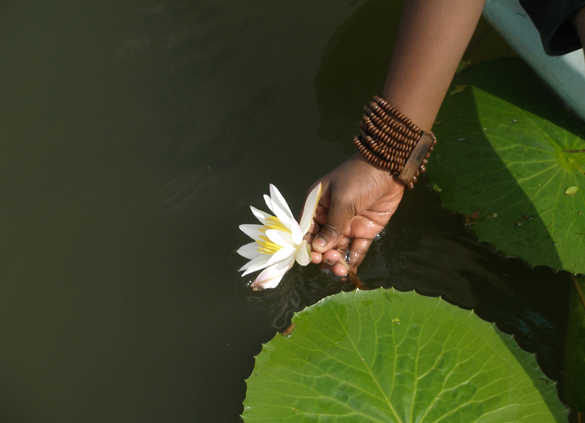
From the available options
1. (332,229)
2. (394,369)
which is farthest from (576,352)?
(332,229)

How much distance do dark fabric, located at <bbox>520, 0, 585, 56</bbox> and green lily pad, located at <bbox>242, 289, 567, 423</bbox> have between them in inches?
41.1

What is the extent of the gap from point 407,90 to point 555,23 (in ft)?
1.75

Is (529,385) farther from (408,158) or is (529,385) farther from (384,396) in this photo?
(408,158)

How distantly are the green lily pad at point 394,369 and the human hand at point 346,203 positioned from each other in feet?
0.75

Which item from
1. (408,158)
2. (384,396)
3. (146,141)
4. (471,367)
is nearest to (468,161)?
(408,158)

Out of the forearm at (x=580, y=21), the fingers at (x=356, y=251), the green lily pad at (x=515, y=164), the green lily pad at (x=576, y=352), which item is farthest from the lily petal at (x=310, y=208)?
the green lily pad at (x=576, y=352)

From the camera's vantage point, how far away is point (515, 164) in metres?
1.92

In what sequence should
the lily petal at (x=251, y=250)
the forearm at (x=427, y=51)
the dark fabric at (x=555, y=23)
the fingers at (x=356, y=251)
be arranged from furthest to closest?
the fingers at (x=356, y=251) < the lily petal at (x=251, y=250) < the forearm at (x=427, y=51) < the dark fabric at (x=555, y=23)

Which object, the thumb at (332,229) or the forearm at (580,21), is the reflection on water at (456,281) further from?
the forearm at (580,21)

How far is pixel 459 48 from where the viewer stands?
1565 mm

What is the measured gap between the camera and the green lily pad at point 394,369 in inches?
50.7

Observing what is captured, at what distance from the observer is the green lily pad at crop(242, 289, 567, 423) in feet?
4.23

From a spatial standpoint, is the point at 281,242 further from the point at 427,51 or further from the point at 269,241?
the point at 427,51

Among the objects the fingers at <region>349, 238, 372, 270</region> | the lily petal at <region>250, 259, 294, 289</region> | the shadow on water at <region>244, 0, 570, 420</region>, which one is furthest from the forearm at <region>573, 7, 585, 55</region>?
the lily petal at <region>250, 259, 294, 289</region>
